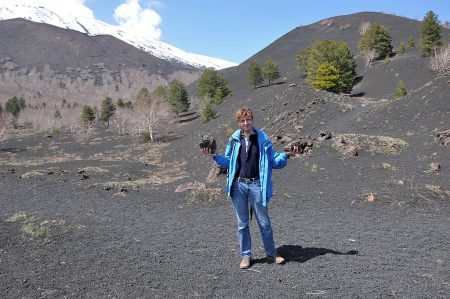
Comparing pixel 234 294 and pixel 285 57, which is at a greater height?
pixel 285 57

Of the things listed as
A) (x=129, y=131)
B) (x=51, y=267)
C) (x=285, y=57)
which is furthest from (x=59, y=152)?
(x=285, y=57)

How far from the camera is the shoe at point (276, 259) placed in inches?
219

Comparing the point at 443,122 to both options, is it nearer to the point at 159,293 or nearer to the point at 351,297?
the point at 351,297

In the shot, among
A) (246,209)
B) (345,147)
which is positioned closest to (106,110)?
(345,147)

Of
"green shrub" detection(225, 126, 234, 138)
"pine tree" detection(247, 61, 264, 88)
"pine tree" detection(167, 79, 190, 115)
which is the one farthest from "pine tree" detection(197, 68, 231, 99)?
"green shrub" detection(225, 126, 234, 138)

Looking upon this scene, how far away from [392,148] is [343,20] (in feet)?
357

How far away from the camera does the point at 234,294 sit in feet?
15.6

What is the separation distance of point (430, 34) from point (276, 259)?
48.0 metres

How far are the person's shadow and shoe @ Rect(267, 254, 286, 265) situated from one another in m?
0.09

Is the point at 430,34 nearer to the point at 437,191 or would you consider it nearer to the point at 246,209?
the point at 437,191

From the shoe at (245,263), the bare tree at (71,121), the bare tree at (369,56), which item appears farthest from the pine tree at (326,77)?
the bare tree at (71,121)

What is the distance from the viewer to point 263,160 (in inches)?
206

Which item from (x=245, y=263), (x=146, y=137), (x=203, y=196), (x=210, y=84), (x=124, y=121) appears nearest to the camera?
(x=245, y=263)

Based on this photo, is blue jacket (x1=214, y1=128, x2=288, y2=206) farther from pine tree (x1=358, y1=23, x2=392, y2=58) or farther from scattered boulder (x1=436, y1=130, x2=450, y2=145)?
pine tree (x1=358, y1=23, x2=392, y2=58)
